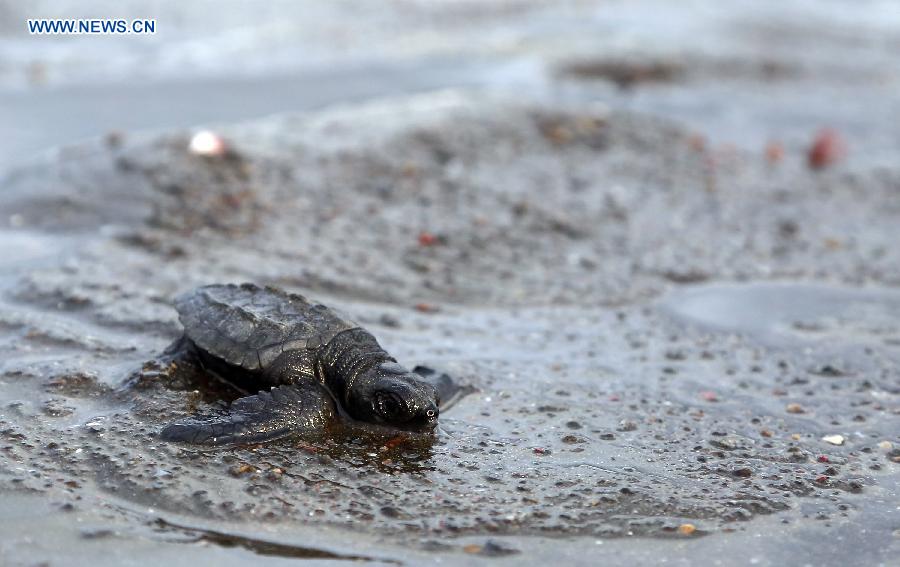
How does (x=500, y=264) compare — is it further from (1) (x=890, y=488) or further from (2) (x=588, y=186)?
(1) (x=890, y=488)

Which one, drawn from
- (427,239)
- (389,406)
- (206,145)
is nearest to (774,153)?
(427,239)

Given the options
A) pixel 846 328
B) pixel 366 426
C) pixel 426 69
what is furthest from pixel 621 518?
pixel 426 69

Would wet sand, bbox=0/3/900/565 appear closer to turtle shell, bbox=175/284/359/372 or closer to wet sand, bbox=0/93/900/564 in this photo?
wet sand, bbox=0/93/900/564

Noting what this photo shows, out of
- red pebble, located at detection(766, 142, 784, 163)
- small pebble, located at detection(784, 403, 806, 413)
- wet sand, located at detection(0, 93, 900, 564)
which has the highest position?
red pebble, located at detection(766, 142, 784, 163)

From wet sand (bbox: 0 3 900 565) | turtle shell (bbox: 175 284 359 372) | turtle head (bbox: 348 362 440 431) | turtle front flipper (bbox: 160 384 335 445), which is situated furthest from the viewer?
turtle shell (bbox: 175 284 359 372)

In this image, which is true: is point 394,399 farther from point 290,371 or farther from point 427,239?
point 427,239

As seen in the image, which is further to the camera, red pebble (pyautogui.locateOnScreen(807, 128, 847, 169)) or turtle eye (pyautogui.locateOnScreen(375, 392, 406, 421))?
red pebble (pyautogui.locateOnScreen(807, 128, 847, 169))

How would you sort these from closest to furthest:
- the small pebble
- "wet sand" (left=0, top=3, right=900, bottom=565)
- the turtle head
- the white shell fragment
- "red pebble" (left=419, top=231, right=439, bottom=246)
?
"wet sand" (left=0, top=3, right=900, bottom=565) < the turtle head < the small pebble < "red pebble" (left=419, top=231, right=439, bottom=246) < the white shell fragment

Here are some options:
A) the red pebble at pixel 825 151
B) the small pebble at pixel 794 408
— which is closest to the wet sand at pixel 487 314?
the small pebble at pixel 794 408

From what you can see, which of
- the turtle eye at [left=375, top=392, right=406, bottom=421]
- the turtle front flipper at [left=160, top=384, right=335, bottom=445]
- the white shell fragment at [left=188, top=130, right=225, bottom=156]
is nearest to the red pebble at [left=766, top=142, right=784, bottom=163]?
the white shell fragment at [left=188, top=130, right=225, bottom=156]
